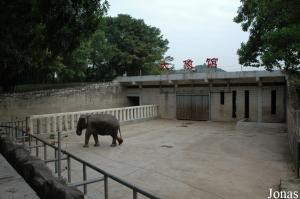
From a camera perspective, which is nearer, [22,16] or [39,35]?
[22,16]

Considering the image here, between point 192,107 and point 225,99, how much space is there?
2.35 meters

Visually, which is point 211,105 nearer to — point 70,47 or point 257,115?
point 257,115

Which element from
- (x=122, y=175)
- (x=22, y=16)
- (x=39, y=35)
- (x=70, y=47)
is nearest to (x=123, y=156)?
(x=122, y=175)

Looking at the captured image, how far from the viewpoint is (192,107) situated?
1958cm

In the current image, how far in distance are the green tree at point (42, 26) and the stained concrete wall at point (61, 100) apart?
8666 millimetres

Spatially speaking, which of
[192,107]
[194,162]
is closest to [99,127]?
[194,162]

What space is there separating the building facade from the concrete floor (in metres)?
3.82

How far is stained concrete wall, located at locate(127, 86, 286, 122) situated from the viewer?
654 inches

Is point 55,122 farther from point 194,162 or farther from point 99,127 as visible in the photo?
point 194,162

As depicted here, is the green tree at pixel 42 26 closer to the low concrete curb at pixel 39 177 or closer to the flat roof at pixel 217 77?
the low concrete curb at pixel 39 177

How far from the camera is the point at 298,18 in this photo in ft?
27.4

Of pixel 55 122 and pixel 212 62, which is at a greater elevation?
pixel 212 62

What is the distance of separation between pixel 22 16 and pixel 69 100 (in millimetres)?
11568

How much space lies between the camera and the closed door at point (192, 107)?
62.7 ft
